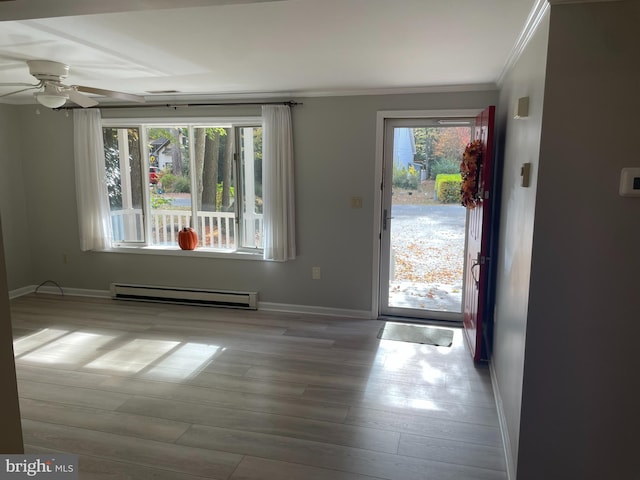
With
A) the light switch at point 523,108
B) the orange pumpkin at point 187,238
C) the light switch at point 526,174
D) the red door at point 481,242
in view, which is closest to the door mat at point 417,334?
the red door at point 481,242

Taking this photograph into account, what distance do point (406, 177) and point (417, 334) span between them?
1548 mm

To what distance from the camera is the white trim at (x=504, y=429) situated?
6.95ft

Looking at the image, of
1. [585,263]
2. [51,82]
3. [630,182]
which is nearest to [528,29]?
[630,182]

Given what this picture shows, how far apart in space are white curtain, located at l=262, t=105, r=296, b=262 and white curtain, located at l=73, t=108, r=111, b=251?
199cm

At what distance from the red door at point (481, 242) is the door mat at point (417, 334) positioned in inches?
9.9

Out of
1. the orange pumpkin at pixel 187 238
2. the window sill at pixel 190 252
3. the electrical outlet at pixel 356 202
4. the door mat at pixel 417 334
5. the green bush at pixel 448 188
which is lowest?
the door mat at pixel 417 334

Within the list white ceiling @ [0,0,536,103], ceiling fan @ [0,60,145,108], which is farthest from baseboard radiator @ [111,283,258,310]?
ceiling fan @ [0,60,145,108]

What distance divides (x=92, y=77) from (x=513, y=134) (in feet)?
10.8

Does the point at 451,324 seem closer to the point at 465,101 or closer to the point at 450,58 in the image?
the point at 465,101

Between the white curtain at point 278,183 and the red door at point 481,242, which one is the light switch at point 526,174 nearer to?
the red door at point 481,242

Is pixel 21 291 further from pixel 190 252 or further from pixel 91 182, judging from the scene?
pixel 190 252

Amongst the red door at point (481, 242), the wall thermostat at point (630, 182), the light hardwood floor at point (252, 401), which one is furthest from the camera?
the red door at point (481, 242)

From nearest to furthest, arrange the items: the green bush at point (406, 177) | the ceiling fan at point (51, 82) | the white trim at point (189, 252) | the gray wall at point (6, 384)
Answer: the gray wall at point (6, 384) → the ceiling fan at point (51, 82) → the green bush at point (406, 177) → the white trim at point (189, 252)

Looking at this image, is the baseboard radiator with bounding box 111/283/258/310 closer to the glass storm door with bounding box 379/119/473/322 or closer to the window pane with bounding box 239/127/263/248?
the window pane with bounding box 239/127/263/248
